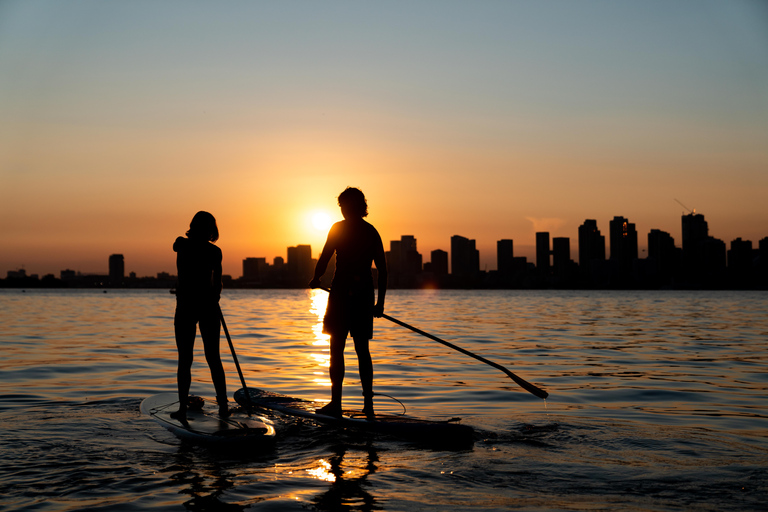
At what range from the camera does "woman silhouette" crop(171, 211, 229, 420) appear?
6.74 meters

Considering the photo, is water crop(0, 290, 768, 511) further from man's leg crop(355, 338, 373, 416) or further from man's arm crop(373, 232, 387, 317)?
man's arm crop(373, 232, 387, 317)

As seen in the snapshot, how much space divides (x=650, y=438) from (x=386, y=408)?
3.52 metres

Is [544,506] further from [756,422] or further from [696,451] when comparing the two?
[756,422]

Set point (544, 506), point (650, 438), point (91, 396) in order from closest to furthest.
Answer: point (544, 506)
point (650, 438)
point (91, 396)

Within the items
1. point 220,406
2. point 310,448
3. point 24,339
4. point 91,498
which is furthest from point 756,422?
point 24,339

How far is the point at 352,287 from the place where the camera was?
7074mm

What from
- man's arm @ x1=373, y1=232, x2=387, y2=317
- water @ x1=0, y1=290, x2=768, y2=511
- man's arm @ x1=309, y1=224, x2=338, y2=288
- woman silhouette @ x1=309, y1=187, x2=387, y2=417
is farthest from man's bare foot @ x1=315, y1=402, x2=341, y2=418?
man's arm @ x1=309, y1=224, x2=338, y2=288

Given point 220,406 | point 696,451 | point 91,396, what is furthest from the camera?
point 91,396

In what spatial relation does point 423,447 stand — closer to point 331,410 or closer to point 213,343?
point 331,410

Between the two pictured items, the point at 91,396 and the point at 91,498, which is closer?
the point at 91,498

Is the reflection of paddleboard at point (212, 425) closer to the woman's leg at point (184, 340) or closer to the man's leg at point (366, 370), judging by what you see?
the woman's leg at point (184, 340)

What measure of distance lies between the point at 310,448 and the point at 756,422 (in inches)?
213

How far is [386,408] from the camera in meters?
8.90

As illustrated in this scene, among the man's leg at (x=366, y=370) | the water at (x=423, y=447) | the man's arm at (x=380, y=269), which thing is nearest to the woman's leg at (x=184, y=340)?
the water at (x=423, y=447)
